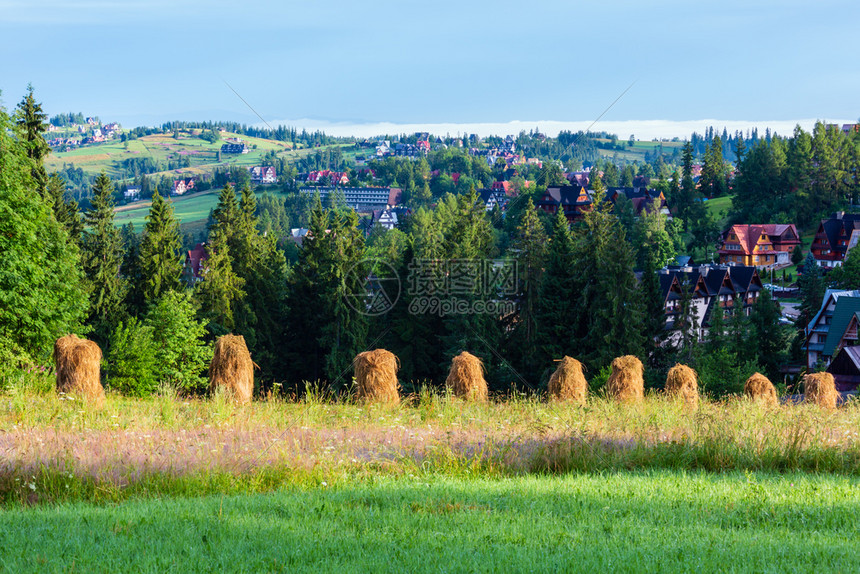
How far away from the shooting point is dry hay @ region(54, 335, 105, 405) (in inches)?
555

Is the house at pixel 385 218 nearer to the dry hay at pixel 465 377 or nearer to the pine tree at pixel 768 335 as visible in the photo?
the pine tree at pixel 768 335

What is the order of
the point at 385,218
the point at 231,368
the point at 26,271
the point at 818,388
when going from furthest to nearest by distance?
the point at 385,218
the point at 26,271
the point at 818,388
the point at 231,368

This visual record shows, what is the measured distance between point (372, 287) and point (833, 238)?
62.1m

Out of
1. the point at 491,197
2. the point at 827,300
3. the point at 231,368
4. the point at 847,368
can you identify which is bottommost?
the point at 847,368

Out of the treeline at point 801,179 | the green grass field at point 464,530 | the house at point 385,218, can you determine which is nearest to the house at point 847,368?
the green grass field at point 464,530

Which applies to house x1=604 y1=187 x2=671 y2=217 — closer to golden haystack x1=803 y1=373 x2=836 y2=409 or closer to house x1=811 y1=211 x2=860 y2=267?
house x1=811 y1=211 x2=860 y2=267

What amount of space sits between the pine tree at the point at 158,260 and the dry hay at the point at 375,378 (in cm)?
3366

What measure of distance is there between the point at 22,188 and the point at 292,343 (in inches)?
917

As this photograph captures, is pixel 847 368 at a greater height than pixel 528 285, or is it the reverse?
pixel 528 285

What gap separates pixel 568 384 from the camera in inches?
619

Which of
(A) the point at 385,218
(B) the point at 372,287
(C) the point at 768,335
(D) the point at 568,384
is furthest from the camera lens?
(A) the point at 385,218

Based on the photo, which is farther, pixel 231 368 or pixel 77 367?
pixel 231 368

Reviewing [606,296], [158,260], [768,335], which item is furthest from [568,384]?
[768,335]

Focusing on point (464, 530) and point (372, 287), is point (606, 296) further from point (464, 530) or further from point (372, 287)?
point (464, 530)
